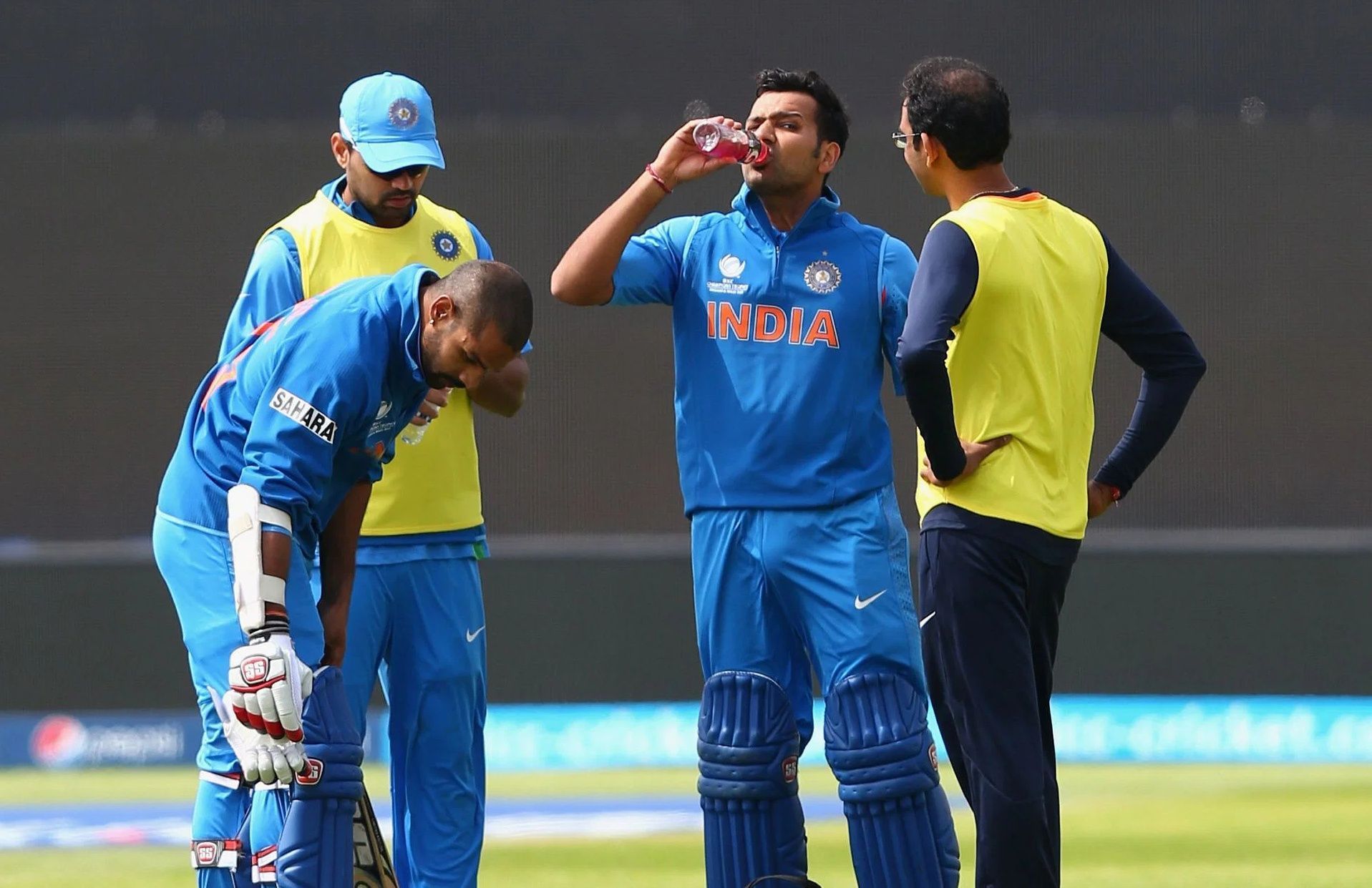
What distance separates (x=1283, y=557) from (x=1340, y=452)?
814mm

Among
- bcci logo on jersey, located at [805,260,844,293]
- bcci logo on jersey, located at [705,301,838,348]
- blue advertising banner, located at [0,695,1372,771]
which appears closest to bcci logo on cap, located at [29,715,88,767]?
blue advertising banner, located at [0,695,1372,771]

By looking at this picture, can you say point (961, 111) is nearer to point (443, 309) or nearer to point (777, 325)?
point (777, 325)

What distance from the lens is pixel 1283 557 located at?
8609mm

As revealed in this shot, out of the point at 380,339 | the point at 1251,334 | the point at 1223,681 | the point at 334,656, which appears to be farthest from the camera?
the point at 1251,334

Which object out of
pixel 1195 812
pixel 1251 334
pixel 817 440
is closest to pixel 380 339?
pixel 817 440

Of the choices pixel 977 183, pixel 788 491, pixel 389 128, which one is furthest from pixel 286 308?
pixel 977 183

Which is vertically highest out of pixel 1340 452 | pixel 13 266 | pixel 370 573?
pixel 13 266

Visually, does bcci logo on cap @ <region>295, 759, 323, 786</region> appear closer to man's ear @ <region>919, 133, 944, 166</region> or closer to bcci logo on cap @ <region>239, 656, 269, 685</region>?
bcci logo on cap @ <region>239, 656, 269, 685</region>

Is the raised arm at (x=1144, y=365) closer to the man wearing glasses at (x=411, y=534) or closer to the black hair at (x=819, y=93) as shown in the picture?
the black hair at (x=819, y=93)

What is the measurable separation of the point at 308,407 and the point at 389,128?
1.10 metres

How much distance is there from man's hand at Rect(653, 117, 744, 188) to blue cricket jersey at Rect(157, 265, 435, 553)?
0.61 metres

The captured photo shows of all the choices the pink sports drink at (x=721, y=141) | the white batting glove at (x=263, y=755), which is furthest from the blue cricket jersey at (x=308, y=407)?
the pink sports drink at (x=721, y=141)

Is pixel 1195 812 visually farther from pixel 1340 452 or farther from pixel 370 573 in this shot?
pixel 370 573

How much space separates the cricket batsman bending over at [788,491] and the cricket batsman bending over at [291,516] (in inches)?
23.1
